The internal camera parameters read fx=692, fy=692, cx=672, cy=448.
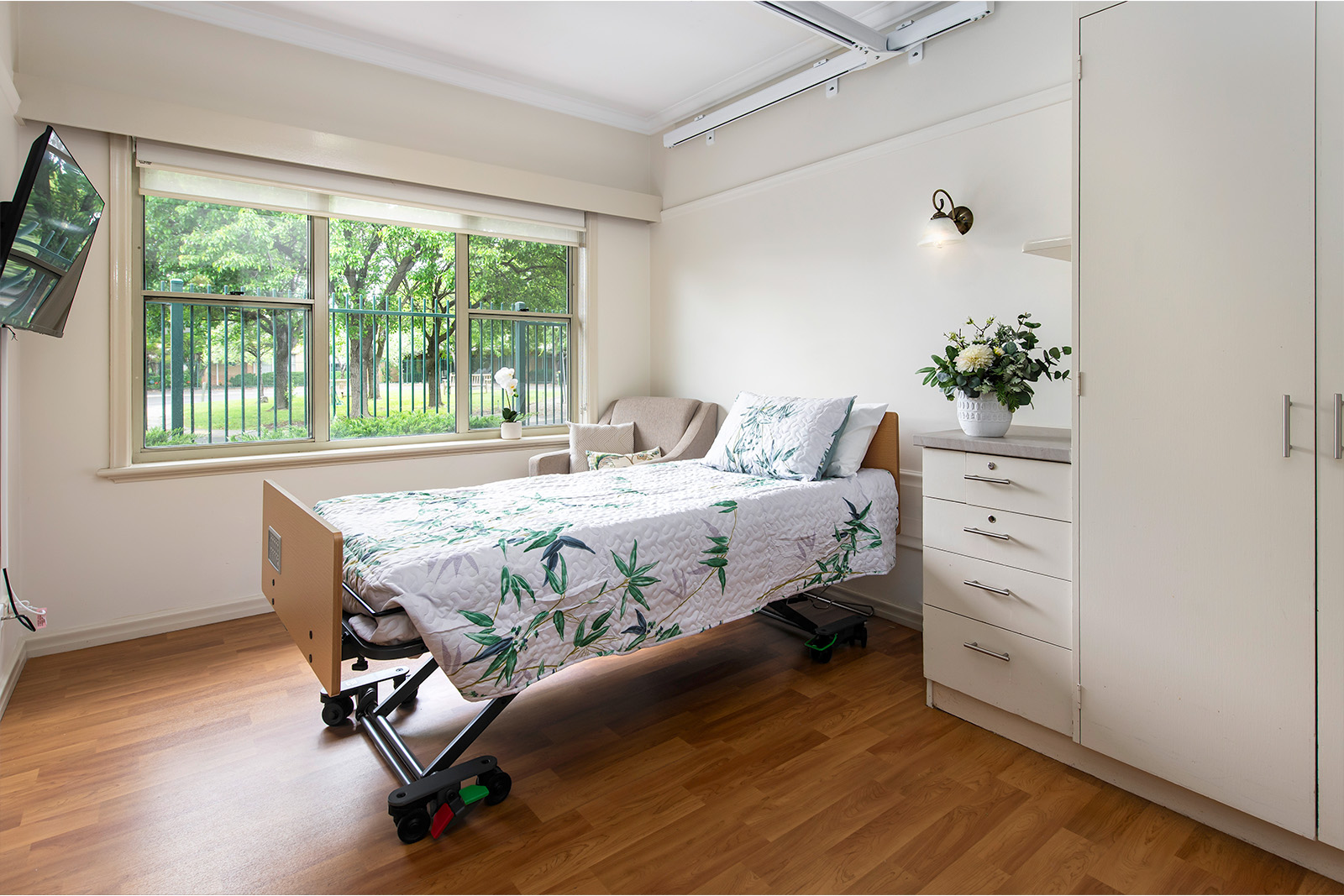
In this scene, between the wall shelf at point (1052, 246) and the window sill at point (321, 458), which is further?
the window sill at point (321, 458)

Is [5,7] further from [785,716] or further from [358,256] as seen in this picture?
[785,716]

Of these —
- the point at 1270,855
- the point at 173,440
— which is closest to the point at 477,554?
the point at 1270,855

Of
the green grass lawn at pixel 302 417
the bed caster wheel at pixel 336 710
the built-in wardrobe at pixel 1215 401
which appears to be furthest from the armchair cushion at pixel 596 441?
the built-in wardrobe at pixel 1215 401

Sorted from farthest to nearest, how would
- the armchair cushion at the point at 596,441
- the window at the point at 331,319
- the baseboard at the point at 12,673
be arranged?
1. the armchair cushion at the point at 596,441
2. the window at the point at 331,319
3. the baseboard at the point at 12,673

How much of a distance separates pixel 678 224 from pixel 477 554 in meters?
3.18

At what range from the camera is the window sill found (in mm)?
3055

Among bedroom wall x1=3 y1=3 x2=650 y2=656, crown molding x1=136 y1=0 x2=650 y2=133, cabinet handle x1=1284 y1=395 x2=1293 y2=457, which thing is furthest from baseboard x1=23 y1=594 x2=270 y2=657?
cabinet handle x1=1284 y1=395 x2=1293 y2=457

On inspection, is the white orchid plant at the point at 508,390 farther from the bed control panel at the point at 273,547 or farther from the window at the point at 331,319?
the bed control panel at the point at 273,547

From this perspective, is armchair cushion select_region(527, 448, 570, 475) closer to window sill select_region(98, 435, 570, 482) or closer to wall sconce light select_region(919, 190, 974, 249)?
window sill select_region(98, 435, 570, 482)

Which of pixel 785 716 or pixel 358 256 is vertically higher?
pixel 358 256

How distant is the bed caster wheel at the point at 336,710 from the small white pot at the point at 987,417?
228 centimetres

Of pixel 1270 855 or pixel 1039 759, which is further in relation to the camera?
pixel 1039 759

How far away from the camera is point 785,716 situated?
7.65 ft

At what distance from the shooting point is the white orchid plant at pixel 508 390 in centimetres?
418
